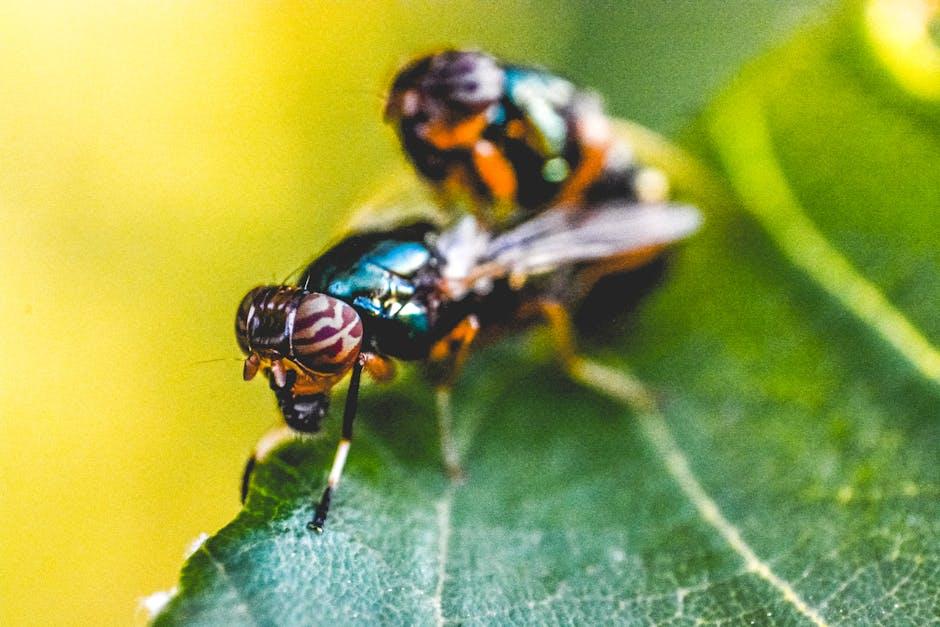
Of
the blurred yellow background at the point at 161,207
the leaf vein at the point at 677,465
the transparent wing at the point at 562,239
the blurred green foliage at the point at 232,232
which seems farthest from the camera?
the blurred yellow background at the point at 161,207

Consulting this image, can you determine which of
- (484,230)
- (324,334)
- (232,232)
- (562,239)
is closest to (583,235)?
(562,239)

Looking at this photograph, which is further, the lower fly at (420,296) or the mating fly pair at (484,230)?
the mating fly pair at (484,230)

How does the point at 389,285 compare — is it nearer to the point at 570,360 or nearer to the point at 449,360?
the point at 449,360

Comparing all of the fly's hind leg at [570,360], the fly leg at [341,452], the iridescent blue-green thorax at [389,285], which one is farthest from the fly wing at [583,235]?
the fly leg at [341,452]

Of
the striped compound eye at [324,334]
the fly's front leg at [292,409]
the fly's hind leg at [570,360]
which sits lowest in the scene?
the fly's hind leg at [570,360]

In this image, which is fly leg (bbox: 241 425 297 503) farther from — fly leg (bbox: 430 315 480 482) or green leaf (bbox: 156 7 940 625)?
fly leg (bbox: 430 315 480 482)

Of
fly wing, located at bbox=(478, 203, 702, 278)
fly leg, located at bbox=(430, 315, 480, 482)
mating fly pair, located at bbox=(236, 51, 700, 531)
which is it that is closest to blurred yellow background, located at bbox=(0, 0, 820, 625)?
mating fly pair, located at bbox=(236, 51, 700, 531)

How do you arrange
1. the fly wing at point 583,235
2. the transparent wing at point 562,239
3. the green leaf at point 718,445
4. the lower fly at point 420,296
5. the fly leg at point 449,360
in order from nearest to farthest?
the green leaf at point 718,445
the lower fly at point 420,296
the fly leg at point 449,360
the transparent wing at point 562,239
the fly wing at point 583,235

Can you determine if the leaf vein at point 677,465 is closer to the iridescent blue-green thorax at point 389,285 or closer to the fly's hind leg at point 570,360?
the fly's hind leg at point 570,360

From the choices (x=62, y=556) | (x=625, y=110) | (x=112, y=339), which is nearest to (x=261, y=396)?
(x=112, y=339)
